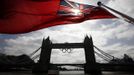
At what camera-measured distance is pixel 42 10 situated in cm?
541

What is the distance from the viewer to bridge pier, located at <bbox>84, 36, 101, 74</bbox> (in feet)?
94.8

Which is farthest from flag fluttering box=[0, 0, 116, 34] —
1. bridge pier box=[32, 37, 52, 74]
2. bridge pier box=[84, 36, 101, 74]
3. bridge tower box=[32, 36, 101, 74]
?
bridge tower box=[32, 36, 101, 74]

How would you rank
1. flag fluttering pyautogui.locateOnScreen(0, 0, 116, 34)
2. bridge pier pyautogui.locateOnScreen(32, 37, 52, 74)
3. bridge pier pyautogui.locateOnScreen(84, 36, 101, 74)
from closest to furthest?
flag fluttering pyautogui.locateOnScreen(0, 0, 116, 34), bridge pier pyautogui.locateOnScreen(84, 36, 101, 74), bridge pier pyautogui.locateOnScreen(32, 37, 52, 74)

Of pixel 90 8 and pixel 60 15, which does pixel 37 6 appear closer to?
pixel 60 15

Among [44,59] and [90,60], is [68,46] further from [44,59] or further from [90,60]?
[44,59]

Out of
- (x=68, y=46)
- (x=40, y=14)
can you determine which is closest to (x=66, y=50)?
(x=68, y=46)

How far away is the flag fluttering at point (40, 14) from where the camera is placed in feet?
16.0

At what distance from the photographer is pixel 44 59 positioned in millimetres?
32906

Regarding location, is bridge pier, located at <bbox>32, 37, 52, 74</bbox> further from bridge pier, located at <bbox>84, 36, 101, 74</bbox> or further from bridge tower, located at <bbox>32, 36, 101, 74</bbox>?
bridge pier, located at <bbox>84, 36, 101, 74</bbox>

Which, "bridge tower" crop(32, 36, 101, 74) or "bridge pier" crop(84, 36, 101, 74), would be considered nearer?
"bridge pier" crop(84, 36, 101, 74)

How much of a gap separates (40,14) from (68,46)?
97.2 ft

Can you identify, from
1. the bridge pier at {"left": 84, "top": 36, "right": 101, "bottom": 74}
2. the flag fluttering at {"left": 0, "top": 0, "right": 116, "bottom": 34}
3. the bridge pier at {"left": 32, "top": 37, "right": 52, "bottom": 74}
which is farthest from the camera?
the bridge pier at {"left": 32, "top": 37, "right": 52, "bottom": 74}

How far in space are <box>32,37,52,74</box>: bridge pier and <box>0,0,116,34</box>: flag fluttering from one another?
77.4 ft

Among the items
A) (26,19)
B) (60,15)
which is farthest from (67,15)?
(26,19)
